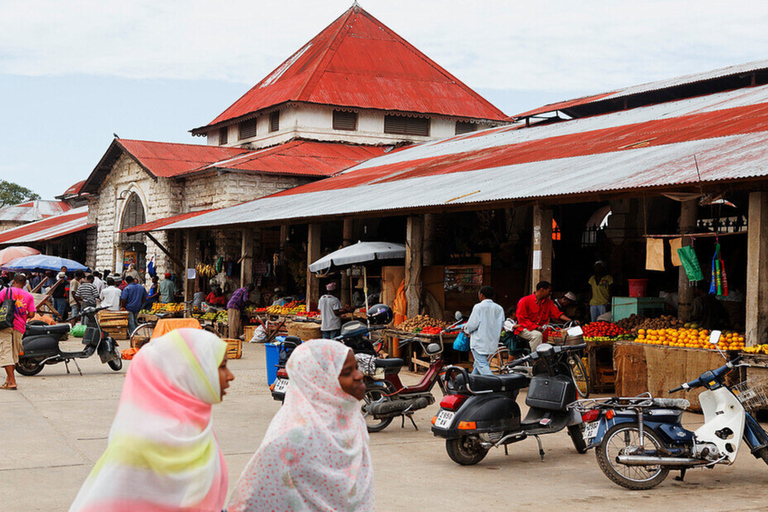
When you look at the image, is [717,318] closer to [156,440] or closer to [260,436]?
[260,436]

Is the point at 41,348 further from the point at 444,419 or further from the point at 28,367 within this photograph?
the point at 444,419

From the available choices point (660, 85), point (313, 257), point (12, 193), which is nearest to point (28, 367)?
point (313, 257)

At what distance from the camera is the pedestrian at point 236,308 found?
21.0 m

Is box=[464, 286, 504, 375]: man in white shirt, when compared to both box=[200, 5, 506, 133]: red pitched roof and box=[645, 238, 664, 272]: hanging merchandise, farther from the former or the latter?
box=[200, 5, 506, 133]: red pitched roof

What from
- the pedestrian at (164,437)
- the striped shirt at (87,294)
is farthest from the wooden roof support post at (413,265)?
the pedestrian at (164,437)

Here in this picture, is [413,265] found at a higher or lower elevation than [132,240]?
lower

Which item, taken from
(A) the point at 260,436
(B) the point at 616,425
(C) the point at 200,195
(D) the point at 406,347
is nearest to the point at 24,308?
(A) the point at 260,436

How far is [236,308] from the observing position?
21.3 metres

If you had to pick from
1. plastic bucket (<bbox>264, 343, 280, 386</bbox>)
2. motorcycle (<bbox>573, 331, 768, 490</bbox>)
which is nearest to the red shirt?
plastic bucket (<bbox>264, 343, 280, 386</bbox>)

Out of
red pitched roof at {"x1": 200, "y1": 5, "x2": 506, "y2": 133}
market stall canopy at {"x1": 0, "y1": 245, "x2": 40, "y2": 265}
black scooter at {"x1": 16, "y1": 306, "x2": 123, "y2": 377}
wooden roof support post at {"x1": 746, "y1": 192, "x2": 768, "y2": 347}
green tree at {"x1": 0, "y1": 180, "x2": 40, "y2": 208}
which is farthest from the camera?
green tree at {"x1": 0, "y1": 180, "x2": 40, "y2": 208}

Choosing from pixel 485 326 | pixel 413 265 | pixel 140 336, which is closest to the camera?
pixel 485 326

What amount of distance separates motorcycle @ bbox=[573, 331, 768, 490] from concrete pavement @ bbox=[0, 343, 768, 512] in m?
0.20

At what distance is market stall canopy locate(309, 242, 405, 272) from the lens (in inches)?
651

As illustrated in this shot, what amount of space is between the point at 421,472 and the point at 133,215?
2527cm
